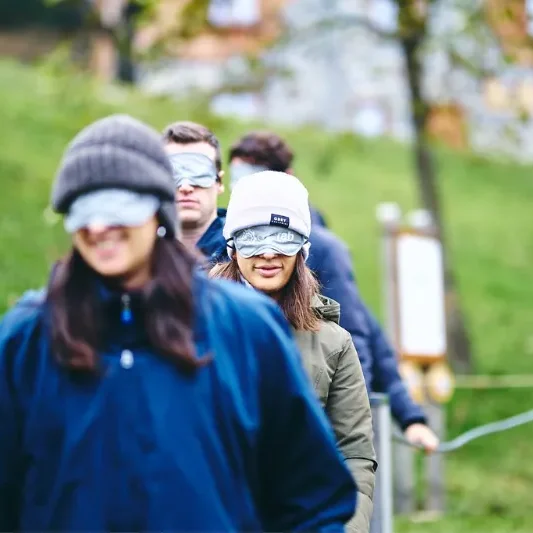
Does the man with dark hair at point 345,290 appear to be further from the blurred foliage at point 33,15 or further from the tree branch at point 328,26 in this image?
the blurred foliage at point 33,15

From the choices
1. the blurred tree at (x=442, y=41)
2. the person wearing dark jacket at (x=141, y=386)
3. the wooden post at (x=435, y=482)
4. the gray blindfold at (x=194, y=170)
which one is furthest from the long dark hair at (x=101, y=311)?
the blurred tree at (x=442, y=41)

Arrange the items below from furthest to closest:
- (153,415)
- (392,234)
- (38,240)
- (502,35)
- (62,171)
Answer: (38,240), (502,35), (392,234), (62,171), (153,415)

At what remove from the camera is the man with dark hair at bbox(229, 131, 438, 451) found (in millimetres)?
6020

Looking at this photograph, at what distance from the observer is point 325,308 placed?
4.85 meters

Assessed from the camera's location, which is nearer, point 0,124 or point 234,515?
point 234,515

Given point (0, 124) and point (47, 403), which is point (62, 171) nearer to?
point (47, 403)

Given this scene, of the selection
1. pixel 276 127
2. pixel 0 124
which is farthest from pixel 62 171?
pixel 276 127

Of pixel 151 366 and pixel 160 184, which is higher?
pixel 160 184

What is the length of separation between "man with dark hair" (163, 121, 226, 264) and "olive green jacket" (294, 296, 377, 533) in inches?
38.4

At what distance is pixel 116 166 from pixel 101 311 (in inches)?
12.2

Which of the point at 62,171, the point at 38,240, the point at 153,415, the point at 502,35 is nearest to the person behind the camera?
the point at 153,415

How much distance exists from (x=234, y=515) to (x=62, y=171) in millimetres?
811

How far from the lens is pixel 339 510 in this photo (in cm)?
342

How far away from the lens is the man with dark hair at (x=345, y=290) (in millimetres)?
6020
